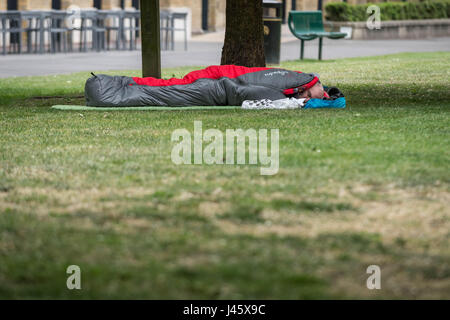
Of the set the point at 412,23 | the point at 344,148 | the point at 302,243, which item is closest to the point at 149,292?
the point at 302,243

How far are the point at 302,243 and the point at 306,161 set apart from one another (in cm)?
181

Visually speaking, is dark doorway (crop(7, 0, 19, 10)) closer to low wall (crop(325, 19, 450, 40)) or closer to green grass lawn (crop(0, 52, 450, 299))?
low wall (crop(325, 19, 450, 40))

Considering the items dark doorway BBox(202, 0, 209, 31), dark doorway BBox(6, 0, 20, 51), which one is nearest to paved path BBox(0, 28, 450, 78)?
dark doorway BBox(6, 0, 20, 51)

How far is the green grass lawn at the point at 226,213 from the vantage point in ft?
10.5

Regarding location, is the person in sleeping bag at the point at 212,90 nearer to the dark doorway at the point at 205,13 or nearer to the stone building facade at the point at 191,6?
the stone building facade at the point at 191,6

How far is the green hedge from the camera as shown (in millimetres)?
29375

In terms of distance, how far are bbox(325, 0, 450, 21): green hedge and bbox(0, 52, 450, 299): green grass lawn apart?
22771 millimetres

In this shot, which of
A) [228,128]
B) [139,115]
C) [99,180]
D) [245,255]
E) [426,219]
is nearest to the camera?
[245,255]

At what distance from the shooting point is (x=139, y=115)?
795 cm

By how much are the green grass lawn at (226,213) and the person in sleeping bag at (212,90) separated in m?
1.26

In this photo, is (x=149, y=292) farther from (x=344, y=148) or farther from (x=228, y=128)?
(x=228, y=128)

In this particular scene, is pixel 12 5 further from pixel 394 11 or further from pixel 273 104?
pixel 273 104

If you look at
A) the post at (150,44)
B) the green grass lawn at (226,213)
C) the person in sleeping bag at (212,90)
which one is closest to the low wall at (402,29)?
the post at (150,44)

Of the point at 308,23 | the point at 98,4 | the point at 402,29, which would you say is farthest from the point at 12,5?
the point at 402,29
